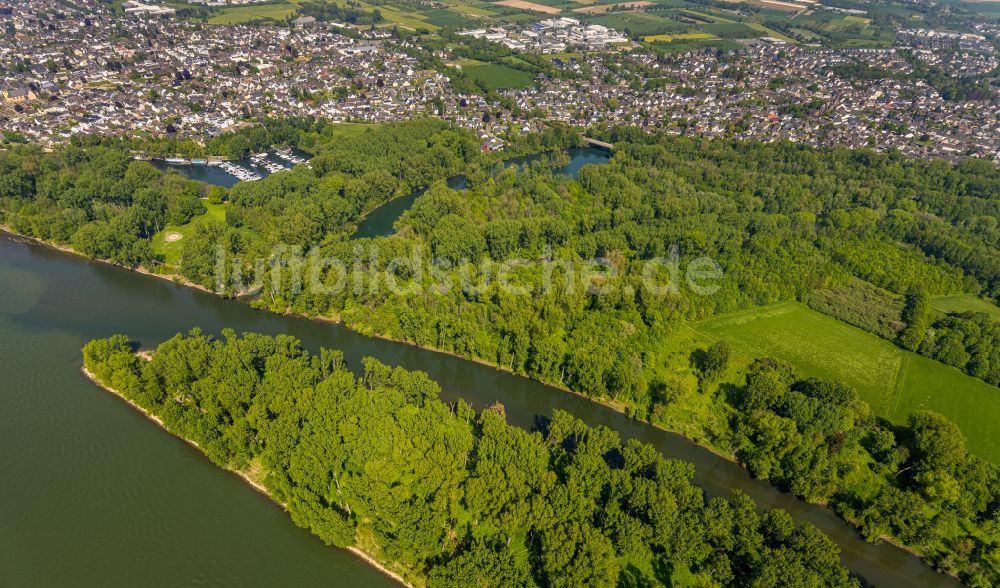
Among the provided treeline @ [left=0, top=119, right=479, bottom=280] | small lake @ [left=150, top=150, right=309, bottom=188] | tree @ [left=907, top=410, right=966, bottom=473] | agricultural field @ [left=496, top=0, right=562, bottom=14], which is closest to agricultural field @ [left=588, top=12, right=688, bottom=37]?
agricultural field @ [left=496, top=0, right=562, bottom=14]

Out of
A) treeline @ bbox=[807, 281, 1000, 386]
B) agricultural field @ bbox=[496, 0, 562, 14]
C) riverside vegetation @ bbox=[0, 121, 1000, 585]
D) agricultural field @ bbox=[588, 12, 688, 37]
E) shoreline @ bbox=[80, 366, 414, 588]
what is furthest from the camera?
agricultural field @ bbox=[496, 0, 562, 14]

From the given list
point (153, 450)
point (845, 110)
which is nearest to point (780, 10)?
point (845, 110)

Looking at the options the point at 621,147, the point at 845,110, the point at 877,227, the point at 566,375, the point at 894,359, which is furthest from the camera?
the point at 845,110

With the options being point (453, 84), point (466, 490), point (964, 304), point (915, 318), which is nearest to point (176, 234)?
point (466, 490)

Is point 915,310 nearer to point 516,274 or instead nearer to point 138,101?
point 516,274

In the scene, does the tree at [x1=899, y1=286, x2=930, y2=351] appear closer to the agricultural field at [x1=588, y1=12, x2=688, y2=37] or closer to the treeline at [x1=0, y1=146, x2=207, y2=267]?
the treeline at [x1=0, y1=146, x2=207, y2=267]

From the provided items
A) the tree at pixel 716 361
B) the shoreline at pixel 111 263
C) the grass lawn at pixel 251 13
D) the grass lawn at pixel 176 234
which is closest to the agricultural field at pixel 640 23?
the grass lawn at pixel 251 13
